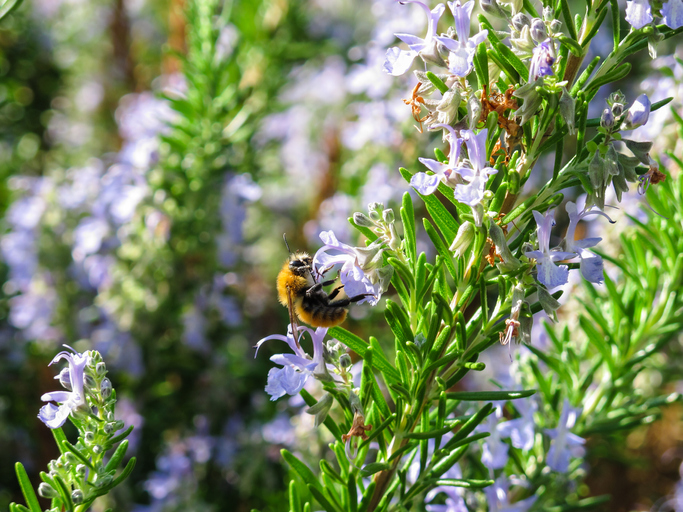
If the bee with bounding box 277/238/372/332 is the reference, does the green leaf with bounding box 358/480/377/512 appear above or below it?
below

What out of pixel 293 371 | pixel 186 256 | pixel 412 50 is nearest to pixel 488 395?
pixel 293 371

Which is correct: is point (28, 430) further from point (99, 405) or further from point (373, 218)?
point (373, 218)

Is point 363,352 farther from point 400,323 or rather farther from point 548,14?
point 548,14

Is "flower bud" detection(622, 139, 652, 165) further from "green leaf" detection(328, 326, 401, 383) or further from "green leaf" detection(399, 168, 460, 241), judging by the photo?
"green leaf" detection(328, 326, 401, 383)

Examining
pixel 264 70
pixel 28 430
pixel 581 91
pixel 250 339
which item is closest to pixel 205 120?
pixel 264 70

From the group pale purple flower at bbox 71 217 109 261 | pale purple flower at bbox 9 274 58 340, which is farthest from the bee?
pale purple flower at bbox 9 274 58 340

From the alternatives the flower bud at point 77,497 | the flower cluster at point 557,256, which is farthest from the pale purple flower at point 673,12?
the flower bud at point 77,497
